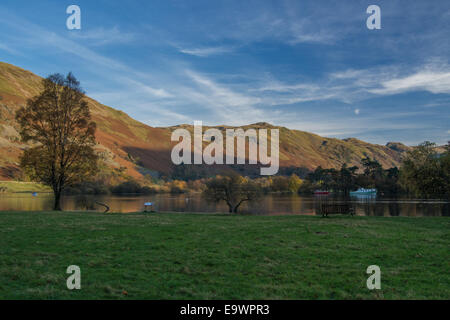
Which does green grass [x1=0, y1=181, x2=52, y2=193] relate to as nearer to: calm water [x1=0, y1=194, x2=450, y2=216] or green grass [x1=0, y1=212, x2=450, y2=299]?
calm water [x1=0, y1=194, x2=450, y2=216]

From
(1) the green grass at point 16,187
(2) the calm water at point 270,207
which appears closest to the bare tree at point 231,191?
(2) the calm water at point 270,207

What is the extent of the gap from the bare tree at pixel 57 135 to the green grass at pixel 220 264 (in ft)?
68.1

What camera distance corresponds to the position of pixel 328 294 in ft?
26.3

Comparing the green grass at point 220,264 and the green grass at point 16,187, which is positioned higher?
the green grass at point 220,264

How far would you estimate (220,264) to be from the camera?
35.5 ft

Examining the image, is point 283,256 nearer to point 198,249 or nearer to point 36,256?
point 198,249

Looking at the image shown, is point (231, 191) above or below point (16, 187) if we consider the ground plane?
above

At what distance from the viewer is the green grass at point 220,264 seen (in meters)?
8.09

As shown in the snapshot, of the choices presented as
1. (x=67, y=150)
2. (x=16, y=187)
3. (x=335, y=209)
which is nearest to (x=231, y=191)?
(x=335, y=209)

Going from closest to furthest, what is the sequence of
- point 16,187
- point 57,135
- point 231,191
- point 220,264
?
point 220,264, point 57,135, point 231,191, point 16,187

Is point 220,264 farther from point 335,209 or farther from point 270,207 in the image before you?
point 270,207

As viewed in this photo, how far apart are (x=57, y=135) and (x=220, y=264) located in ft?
111

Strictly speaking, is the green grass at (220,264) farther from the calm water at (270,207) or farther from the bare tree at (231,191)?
the calm water at (270,207)
